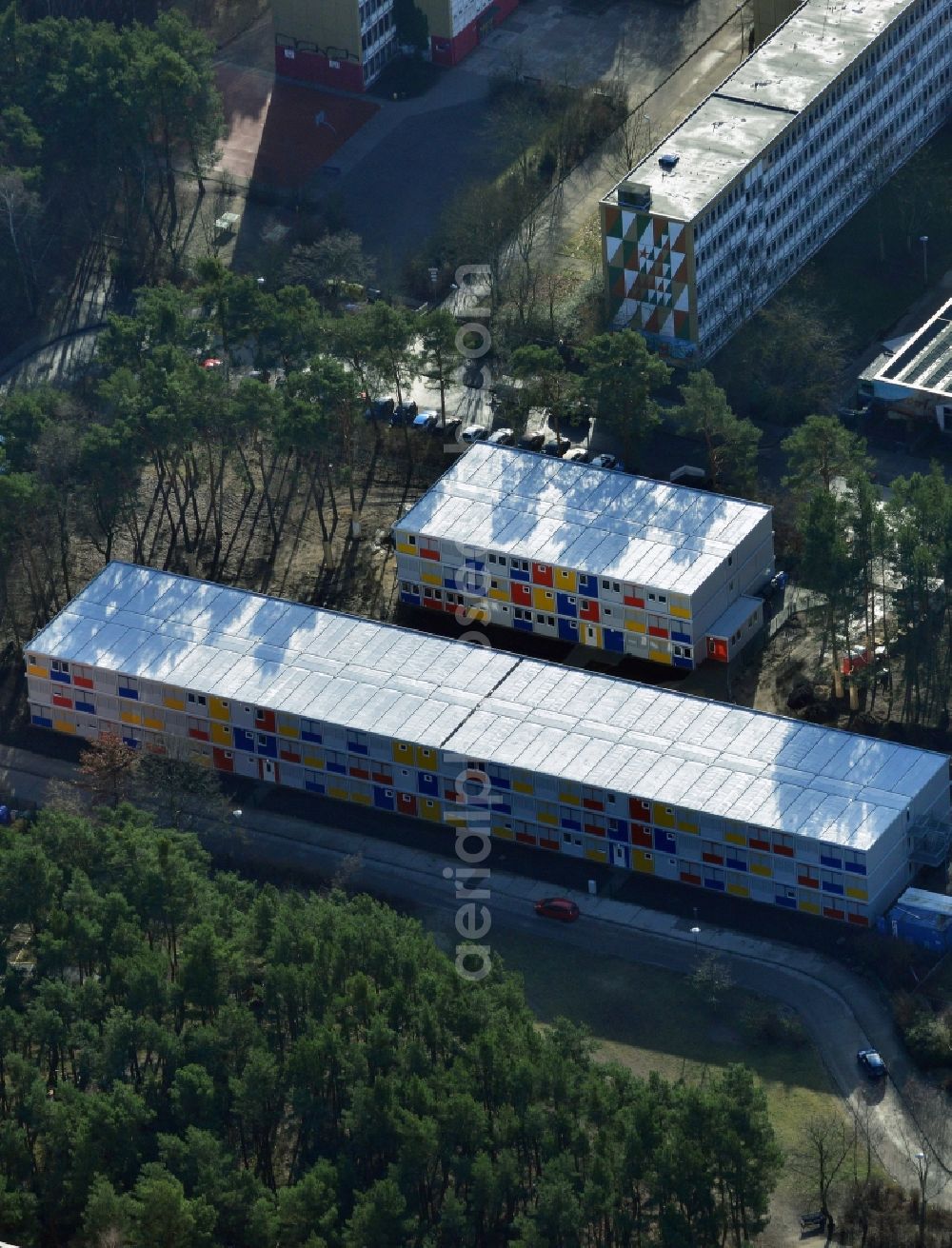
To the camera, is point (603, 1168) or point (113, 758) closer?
point (603, 1168)

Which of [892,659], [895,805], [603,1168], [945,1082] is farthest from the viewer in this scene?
[892,659]

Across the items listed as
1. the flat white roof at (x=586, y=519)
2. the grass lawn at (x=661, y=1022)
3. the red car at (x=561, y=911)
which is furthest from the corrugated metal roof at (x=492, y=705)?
the grass lawn at (x=661, y=1022)

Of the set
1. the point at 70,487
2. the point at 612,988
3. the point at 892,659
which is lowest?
the point at 612,988

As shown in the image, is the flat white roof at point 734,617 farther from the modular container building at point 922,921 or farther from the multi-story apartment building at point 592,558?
the modular container building at point 922,921

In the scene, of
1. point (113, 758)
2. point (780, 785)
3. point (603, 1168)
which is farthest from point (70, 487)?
point (603, 1168)

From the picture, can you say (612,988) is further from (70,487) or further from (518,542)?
(70,487)

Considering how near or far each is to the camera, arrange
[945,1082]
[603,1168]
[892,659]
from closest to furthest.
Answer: [603,1168] < [945,1082] < [892,659]

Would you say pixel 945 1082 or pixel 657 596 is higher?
pixel 657 596
